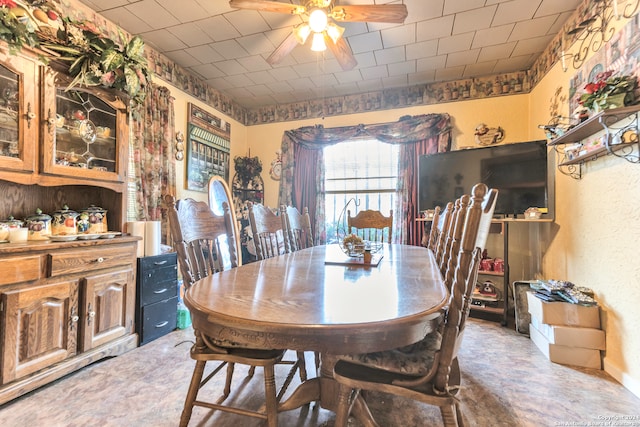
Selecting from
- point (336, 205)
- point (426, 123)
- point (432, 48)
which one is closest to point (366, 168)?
point (336, 205)

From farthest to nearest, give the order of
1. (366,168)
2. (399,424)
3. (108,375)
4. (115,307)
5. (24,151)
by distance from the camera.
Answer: (366,168) < (115,307) < (108,375) < (24,151) < (399,424)

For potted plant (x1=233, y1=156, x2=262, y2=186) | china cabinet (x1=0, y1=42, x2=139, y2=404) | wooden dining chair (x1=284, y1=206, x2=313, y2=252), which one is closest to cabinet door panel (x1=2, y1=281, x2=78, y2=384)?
china cabinet (x1=0, y1=42, x2=139, y2=404)

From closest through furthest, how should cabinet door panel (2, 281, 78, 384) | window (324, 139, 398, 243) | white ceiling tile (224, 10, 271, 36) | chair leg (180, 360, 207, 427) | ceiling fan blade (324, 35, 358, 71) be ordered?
chair leg (180, 360, 207, 427), cabinet door panel (2, 281, 78, 384), ceiling fan blade (324, 35, 358, 71), white ceiling tile (224, 10, 271, 36), window (324, 139, 398, 243)

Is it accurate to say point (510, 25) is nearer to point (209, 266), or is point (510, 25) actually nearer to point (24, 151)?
point (209, 266)

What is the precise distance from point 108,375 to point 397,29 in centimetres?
353

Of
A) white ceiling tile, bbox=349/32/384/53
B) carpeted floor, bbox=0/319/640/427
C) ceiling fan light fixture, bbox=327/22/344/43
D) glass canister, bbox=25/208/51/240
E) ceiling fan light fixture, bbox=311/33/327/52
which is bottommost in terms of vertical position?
carpeted floor, bbox=0/319/640/427

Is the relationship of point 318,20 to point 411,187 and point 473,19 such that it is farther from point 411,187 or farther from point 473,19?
point 411,187

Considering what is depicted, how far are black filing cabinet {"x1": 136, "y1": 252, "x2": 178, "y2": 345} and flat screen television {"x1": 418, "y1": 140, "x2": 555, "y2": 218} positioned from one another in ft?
9.27

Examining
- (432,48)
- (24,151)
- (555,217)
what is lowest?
(555,217)

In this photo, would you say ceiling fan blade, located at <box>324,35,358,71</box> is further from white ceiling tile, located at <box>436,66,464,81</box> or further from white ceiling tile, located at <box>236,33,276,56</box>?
white ceiling tile, located at <box>436,66,464,81</box>

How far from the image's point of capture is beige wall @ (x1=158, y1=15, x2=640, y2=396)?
1.75m

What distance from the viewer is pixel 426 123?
144 inches

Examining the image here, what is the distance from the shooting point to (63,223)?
6.53ft

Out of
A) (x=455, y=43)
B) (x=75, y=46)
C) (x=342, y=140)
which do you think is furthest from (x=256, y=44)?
(x=455, y=43)
